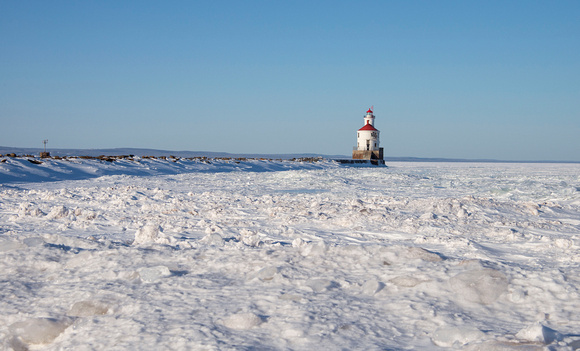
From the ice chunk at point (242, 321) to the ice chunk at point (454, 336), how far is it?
3.19ft

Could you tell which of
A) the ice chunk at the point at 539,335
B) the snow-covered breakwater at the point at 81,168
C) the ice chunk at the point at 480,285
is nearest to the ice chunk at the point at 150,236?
the ice chunk at the point at 480,285

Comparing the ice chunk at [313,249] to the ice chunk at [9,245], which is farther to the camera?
the ice chunk at [9,245]

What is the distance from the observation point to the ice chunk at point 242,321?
2.67 m

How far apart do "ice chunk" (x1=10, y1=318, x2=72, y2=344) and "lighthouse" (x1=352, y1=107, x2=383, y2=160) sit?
1768 inches

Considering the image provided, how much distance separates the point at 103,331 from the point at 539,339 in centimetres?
225

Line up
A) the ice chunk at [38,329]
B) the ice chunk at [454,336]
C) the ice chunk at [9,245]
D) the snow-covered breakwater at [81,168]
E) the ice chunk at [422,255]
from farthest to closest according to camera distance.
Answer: the snow-covered breakwater at [81,168]
the ice chunk at [9,245]
the ice chunk at [422,255]
the ice chunk at [38,329]
the ice chunk at [454,336]

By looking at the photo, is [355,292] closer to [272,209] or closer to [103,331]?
[103,331]

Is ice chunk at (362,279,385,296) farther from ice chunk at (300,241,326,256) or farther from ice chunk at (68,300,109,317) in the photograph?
ice chunk at (68,300,109,317)

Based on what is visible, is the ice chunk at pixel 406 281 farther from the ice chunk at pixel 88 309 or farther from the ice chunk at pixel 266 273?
the ice chunk at pixel 88 309

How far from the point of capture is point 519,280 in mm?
3162

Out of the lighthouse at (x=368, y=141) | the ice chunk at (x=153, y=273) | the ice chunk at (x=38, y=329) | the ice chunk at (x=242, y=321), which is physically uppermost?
the lighthouse at (x=368, y=141)

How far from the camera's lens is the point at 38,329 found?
8.60ft

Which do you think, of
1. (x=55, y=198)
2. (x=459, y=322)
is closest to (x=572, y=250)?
(x=459, y=322)

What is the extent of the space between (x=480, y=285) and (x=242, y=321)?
A: 5.13 feet
